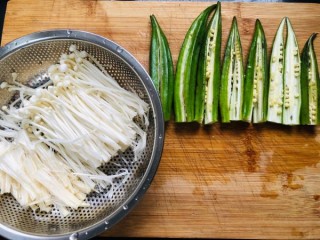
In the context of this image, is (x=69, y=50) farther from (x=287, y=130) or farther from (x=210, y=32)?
(x=287, y=130)

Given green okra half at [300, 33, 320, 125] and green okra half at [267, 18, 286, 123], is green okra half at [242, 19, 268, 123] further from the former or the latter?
green okra half at [300, 33, 320, 125]

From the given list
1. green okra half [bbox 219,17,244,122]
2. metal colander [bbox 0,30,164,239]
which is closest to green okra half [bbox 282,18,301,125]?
green okra half [bbox 219,17,244,122]

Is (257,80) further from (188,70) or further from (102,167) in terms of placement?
(102,167)

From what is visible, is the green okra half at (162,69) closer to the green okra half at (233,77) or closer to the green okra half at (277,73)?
the green okra half at (233,77)

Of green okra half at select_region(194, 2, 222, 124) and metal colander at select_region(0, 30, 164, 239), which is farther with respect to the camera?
green okra half at select_region(194, 2, 222, 124)

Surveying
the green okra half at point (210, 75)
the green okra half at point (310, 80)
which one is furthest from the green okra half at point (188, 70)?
the green okra half at point (310, 80)

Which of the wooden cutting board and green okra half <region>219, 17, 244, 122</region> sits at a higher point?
green okra half <region>219, 17, 244, 122</region>
